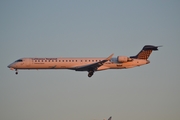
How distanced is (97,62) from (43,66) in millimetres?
7258

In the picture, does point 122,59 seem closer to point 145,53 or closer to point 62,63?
point 145,53

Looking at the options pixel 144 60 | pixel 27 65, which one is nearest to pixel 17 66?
pixel 27 65

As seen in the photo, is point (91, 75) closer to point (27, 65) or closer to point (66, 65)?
point (66, 65)

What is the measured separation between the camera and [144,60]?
5775 centimetres

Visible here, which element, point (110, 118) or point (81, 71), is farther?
point (110, 118)

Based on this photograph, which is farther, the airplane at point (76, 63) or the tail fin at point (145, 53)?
the tail fin at point (145, 53)

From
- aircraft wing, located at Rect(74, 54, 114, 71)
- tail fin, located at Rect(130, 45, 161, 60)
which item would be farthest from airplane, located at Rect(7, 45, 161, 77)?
tail fin, located at Rect(130, 45, 161, 60)

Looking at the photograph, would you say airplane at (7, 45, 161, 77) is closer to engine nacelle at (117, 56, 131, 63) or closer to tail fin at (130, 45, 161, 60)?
engine nacelle at (117, 56, 131, 63)

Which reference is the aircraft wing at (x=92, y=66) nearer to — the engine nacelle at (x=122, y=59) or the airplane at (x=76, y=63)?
the airplane at (x=76, y=63)

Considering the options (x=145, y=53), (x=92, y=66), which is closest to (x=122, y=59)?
(x=92, y=66)

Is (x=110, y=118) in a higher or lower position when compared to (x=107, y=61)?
lower

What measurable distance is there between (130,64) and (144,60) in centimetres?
244

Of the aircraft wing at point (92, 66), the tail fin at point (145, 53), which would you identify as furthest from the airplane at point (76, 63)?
the tail fin at point (145, 53)

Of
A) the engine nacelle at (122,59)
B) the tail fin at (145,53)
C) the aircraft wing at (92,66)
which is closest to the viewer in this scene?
the aircraft wing at (92,66)
